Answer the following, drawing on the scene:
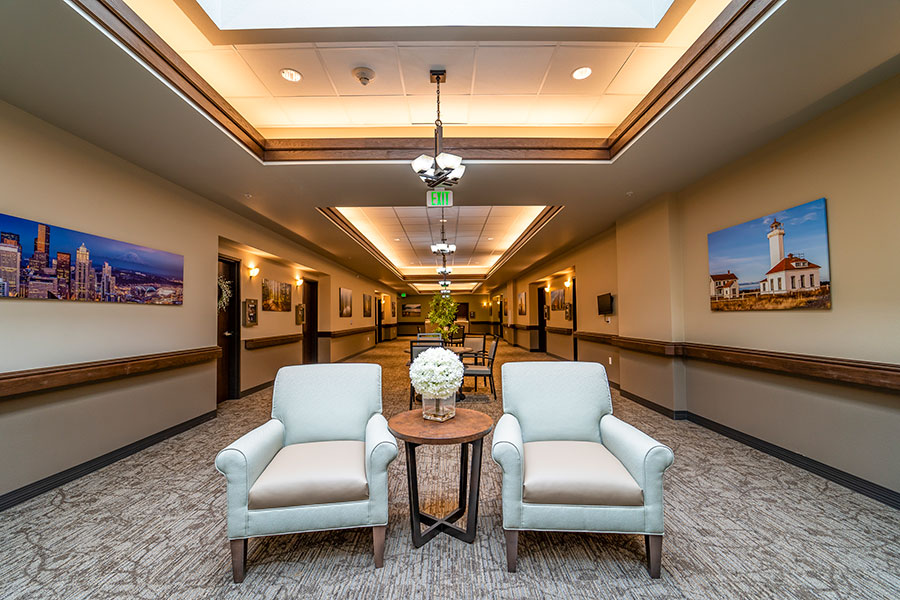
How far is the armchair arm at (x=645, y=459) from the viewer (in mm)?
2064

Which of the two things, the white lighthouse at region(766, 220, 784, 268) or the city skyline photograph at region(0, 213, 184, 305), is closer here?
the city skyline photograph at region(0, 213, 184, 305)

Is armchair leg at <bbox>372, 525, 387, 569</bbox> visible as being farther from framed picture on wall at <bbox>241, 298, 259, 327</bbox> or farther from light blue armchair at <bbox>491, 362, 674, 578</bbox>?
framed picture on wall at <bbox>241, 298, 259, 327</bbox>

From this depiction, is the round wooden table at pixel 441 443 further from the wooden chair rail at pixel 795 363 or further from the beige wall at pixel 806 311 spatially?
the beige wall at pixel 806 311

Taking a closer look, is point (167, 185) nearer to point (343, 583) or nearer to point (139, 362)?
point (139, 362)

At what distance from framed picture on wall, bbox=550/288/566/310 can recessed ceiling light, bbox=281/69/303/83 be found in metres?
9.23

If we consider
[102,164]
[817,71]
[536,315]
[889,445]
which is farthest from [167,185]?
[536,315]

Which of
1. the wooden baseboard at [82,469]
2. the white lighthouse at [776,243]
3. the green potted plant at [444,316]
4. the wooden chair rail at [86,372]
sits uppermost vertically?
the white lighthouse at [776,243]

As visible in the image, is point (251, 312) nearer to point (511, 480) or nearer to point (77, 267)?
point (77, 267)

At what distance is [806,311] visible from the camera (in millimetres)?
3645

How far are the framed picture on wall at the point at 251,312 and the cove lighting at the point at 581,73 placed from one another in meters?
6.27

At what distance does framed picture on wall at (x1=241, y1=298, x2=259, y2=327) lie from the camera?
22.9 ft

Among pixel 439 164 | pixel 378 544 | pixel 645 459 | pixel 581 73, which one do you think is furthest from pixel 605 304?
pixel 378 544

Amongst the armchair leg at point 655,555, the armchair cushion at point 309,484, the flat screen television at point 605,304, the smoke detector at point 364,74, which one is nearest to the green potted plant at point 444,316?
the flat screen television at point 605,304

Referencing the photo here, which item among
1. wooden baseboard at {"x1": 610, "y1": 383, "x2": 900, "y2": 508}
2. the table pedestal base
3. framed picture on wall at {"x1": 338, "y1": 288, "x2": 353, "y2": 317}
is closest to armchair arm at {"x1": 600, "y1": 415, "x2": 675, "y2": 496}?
the table pedestal base
